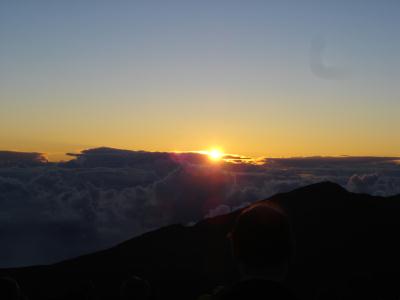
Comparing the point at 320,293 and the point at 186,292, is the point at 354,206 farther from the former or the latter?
the point at 320,293

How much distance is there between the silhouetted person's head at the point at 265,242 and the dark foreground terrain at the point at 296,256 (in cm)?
8083

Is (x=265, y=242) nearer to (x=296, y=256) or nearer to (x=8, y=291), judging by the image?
(x=8, y=291)

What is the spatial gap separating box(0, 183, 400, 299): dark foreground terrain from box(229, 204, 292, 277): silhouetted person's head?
80.8 metres

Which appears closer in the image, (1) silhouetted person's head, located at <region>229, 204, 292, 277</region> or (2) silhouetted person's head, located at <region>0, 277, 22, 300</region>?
(1) silhouetted person's head, located at <region>229, 204, 292, 277</region>

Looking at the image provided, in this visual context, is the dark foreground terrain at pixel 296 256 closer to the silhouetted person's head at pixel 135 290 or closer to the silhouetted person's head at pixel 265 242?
the silhouetted person's head at pixel 135 290

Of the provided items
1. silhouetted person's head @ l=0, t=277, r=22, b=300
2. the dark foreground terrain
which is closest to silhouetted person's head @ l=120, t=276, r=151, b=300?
silhouetted person's head @ l=0, t=277, r=22, b=300

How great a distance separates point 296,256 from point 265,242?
91.3 meters

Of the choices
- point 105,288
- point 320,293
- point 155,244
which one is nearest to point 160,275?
point 105,288

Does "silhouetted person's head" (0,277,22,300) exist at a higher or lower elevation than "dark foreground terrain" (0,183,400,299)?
higher

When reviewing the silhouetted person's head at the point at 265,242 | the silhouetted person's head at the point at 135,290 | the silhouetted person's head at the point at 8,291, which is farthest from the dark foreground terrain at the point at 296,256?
the silhouetted person's head at the point at 265,242

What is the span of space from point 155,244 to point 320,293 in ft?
415

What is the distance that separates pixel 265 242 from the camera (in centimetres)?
452

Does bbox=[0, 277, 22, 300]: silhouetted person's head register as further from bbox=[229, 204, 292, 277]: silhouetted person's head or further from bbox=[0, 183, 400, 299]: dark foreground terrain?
bbox=[0, 183, 400, 299]: dark foreground terrain

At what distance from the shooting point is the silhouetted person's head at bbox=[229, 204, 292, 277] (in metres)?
4.51
